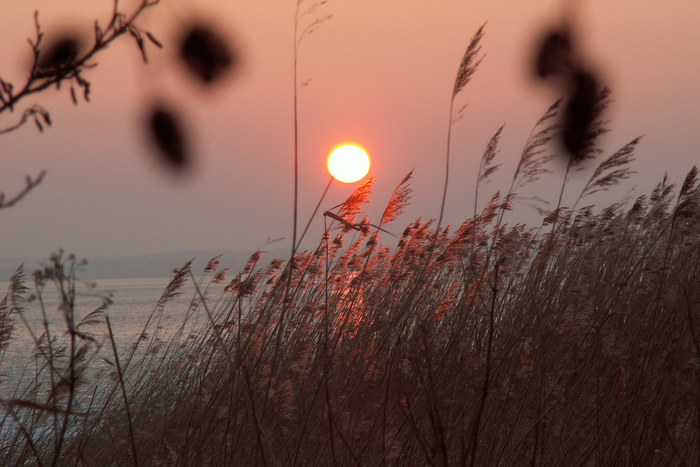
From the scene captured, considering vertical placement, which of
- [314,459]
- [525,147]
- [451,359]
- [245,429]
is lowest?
[314,459]

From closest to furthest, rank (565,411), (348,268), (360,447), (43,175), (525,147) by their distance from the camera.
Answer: (43,175), (360,447), (565,411), (525,147), (348,268)

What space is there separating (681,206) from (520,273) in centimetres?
204

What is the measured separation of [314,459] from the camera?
7.92ft

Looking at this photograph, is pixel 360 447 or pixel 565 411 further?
pixel 565 411

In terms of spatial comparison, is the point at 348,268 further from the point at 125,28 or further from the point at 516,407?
the point at 125,28

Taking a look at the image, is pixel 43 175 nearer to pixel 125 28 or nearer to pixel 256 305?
pixel 125 28

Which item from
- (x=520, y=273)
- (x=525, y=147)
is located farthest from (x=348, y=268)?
(x=525, y=147)

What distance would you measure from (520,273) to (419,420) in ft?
7.67

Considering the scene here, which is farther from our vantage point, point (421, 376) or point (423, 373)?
point (423, 373)

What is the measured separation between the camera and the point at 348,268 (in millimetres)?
4582

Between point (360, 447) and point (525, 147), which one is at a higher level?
point (525, 147)

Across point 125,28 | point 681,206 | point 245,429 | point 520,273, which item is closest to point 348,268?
point 520,273

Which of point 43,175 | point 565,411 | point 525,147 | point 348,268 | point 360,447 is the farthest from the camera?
point 348,268

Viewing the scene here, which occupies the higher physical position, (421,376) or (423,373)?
(423,373)
